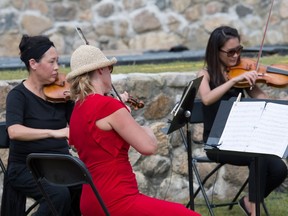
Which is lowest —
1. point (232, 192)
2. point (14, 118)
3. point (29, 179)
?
point (232, 192)

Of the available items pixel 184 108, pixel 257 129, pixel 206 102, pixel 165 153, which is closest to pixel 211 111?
pixel 206 102

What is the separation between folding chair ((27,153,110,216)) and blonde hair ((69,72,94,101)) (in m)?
0.35

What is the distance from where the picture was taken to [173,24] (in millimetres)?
9680

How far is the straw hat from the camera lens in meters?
4.36

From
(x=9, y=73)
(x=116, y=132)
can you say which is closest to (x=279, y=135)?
(x=116, y=132)

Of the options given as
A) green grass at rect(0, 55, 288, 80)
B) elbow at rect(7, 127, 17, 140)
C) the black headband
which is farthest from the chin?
elbow at rect(7, 127, 17, 140)

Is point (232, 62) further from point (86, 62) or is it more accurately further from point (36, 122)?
point (86, 62)

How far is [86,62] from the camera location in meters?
4.39

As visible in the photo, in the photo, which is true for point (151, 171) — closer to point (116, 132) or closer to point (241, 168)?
point (241, 168)

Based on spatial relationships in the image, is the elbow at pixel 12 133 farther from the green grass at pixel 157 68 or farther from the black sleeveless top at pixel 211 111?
the black sleeveless top at pixel 211 111

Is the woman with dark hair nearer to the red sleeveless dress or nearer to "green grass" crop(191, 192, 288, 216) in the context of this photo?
"green grass" crop(191, 192, 288, 216)

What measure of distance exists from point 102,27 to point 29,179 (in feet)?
15.1

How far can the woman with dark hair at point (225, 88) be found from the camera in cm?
571

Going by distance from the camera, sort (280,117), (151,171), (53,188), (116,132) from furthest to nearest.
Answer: (151,171) < (53,188) < (280,117) < (116,132)
